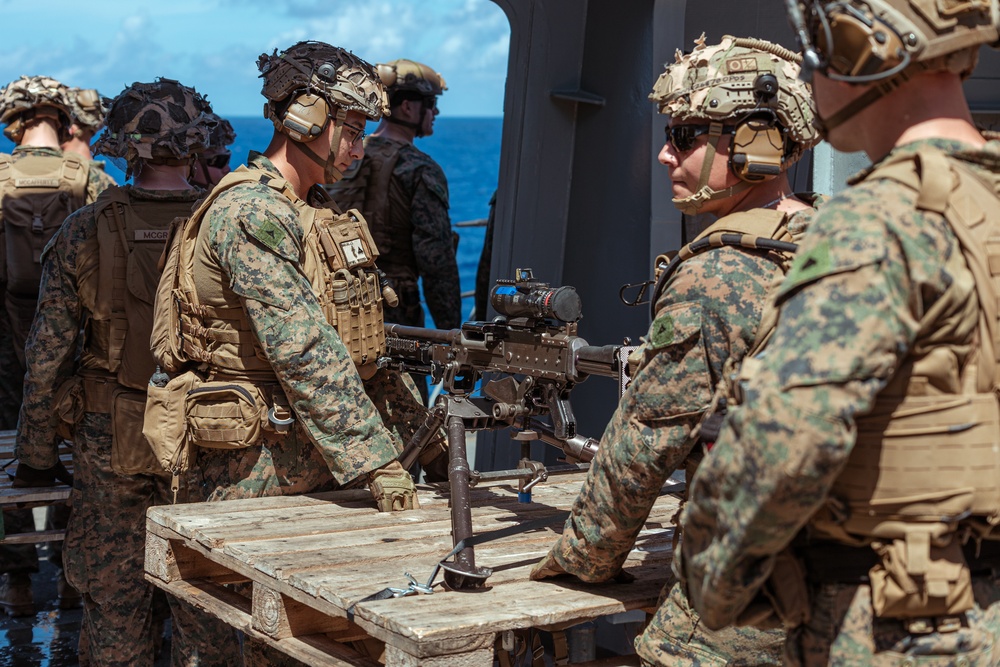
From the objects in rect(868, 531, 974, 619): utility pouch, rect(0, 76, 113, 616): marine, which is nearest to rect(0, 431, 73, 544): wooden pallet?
rect(0, 76, 113, 616): marine

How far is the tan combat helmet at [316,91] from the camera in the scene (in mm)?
4742

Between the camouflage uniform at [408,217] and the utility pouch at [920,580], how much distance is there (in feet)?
19.3

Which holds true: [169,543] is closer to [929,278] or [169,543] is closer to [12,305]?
[929,278]

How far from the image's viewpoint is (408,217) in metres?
8.37

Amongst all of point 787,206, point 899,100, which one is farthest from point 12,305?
point 899,100

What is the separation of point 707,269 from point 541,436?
1.62m

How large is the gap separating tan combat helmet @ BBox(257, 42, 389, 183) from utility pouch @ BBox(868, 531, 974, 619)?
2.97 metres

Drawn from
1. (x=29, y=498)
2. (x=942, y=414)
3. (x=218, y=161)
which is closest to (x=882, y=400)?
(x=942, y=414)

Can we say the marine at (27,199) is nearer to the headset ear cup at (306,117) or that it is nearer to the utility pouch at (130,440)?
the utility pouch at (130,440)

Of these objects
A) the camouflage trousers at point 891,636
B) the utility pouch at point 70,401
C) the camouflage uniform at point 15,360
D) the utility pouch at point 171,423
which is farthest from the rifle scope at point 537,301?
the camouflage uniform at point 15,360

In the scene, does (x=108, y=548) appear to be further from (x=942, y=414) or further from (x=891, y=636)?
(x=942, y=414)

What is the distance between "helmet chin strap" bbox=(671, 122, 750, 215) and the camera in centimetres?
341

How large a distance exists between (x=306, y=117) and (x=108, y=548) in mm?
2271

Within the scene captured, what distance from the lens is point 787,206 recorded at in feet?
11.4
